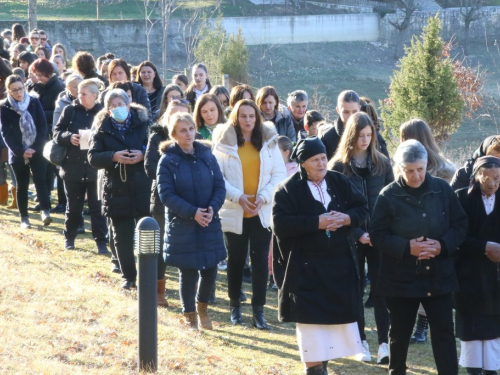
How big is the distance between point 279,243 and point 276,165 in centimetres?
189

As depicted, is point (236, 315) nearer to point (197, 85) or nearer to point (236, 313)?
point (236, 313)

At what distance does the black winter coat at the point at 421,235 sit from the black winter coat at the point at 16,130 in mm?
6594

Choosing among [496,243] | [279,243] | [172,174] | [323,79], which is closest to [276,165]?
[172,174]

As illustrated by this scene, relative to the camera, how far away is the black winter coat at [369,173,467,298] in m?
6.13

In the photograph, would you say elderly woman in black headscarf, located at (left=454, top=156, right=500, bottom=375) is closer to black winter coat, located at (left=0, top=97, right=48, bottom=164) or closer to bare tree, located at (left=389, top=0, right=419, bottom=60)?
black winter coat, located at (left=0, top=97, right=48, bottom=164)

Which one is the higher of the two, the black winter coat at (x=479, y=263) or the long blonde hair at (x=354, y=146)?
the long blonde hair at (x=354, y=146)

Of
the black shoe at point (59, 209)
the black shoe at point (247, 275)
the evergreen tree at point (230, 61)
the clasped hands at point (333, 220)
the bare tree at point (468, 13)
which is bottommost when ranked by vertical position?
the black shoe at point (247, 275)

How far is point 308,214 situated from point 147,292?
1.38 m

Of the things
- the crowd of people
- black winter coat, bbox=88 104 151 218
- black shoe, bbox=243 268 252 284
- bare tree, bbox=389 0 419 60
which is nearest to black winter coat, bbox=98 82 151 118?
the crowd of people

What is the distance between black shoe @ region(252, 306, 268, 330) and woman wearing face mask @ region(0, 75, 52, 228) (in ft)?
15.6

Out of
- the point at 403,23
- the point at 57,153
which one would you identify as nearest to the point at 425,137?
the point at 57,153

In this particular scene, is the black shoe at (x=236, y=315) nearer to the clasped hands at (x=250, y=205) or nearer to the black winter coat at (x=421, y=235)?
the clasped hands at (x=250, y=205)

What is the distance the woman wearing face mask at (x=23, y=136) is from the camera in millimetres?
11359

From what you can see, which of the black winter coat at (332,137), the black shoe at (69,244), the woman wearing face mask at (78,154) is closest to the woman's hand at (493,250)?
the black winter coat at (332,137)
